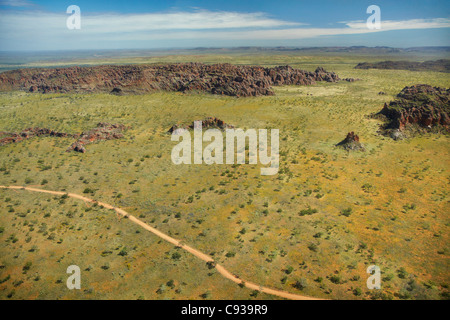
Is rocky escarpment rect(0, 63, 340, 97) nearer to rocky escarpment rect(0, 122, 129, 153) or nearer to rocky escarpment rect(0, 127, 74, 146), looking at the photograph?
rocky escarpment rect(0, 122, 129, 153)

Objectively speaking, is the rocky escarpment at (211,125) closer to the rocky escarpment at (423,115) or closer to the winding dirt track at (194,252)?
the winding dirt track at (194,252)

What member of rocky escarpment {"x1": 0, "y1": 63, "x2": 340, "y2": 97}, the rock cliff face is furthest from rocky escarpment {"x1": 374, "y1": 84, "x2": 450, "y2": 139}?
rocky escarpment {"x1": 0, "y1": 63, "x2": 340, "y2": 97}

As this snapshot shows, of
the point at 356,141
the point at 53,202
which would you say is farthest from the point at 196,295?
the point at 356,141

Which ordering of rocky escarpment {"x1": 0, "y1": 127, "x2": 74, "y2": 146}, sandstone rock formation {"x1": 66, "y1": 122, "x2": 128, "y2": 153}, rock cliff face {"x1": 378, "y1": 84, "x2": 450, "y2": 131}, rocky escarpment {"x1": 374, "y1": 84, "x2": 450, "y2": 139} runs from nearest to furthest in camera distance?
sandstone rock formation {"x1": 66, "y1": 122, "x2": 128, "y2": 153}, rocky escarpment {"x1": 0, "y1": 127, "x2": 74, "y2": 146}, rocky escarpment {"x1": 374, "y1": 84, "x2": 450, "y2": 139}, rock cliff face {"x1": 378, "y1": 84, "x2": 450, "y2": 131}

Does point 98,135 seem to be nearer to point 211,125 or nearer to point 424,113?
point 211,125

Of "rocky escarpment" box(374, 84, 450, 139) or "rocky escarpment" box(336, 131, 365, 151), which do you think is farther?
"rocky escarpment" box(374, 84, 450, 139)

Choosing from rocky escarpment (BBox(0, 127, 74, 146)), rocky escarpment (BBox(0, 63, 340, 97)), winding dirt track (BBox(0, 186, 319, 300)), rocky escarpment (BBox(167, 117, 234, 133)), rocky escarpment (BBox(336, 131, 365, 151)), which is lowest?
winding dirt track (BBox(0, 186, 319, 300))

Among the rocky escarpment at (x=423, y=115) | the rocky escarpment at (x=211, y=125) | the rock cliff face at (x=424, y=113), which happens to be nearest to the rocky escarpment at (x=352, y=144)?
the rocky escarpment at (x=423, y=115)

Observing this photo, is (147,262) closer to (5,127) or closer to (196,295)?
(196,295)
